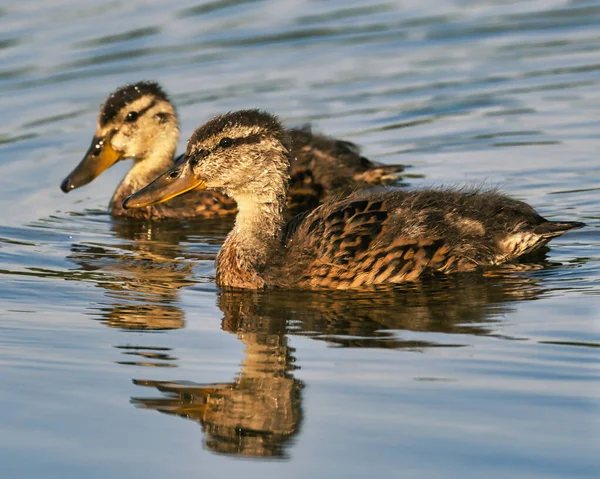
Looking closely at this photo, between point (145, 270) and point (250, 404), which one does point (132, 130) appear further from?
point (250, 404)

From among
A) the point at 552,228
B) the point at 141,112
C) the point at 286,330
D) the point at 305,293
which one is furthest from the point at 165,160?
the point at 286,330

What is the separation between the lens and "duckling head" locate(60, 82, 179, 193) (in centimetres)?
1231

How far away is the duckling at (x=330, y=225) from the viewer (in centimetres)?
888

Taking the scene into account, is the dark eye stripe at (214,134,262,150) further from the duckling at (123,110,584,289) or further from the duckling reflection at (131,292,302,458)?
the duckling reflection at (131,292,302,458)

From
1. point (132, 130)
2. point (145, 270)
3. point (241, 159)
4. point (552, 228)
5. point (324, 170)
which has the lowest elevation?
point (145, 270)

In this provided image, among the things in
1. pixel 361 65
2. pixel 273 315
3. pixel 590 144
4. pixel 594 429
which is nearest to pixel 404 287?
pixel 273 315

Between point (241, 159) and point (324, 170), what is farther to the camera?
point (324, 170)

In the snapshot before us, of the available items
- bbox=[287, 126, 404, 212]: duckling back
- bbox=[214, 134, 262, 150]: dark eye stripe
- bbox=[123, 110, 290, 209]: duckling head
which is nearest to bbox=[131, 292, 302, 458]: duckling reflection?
bbox=[123, 110, 290, 209]: duckling head

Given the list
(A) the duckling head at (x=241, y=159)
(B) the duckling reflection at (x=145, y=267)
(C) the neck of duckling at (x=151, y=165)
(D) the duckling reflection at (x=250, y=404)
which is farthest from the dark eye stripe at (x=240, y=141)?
(C) the neck of duckling at (x=151, y=165)

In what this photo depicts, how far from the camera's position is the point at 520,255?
9.53 metres

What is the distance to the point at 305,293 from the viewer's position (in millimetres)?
8805

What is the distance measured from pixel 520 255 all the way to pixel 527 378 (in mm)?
2832

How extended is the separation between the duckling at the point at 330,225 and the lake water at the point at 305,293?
0.65 feet

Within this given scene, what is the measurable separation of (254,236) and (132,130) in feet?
11.9
